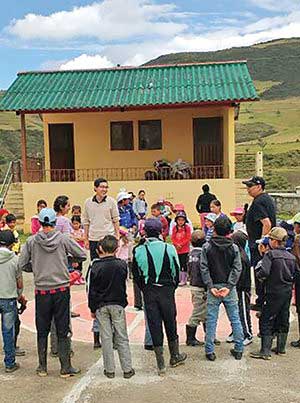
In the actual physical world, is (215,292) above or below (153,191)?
below

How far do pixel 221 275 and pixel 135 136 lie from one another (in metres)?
14.6

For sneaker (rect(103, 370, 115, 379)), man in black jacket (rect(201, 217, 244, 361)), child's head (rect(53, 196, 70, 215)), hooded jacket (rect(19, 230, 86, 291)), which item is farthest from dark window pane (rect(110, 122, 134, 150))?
sneaker (rect(103, 370, 115, 379))

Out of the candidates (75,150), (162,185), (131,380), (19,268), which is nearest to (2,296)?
(19,268)

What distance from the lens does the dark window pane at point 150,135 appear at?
20.5 meters

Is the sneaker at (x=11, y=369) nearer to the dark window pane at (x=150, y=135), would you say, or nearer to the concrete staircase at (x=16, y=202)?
the concrete staircase at (x=16, y=202)

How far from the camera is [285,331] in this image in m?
6.41

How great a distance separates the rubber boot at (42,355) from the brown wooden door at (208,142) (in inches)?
579

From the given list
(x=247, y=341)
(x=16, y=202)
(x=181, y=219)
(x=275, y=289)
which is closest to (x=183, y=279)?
(x=181, y=219)

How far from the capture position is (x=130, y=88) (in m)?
19.9

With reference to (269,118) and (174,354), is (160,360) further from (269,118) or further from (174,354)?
(269,118)

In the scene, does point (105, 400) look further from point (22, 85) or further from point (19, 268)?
point (22, 85)

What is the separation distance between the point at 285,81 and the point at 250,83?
115m

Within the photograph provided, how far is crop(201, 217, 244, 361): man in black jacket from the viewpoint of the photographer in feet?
20.2

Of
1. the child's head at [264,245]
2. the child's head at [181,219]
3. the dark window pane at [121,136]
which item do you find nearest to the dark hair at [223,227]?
the child's head at [264,245]
